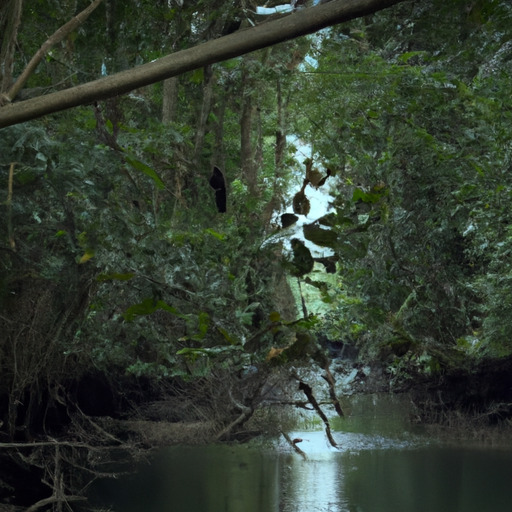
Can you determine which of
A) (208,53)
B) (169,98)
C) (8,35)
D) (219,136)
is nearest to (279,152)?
(219,136)

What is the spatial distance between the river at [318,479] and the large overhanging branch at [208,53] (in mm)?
5816

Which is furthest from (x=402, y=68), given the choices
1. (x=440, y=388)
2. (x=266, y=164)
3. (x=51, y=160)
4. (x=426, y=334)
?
(x=440, y=388)

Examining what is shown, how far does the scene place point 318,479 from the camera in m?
8.06

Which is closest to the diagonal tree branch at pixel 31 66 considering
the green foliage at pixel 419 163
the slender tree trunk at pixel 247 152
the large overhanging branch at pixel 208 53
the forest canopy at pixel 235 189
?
the forest canopy at pixel 235 189

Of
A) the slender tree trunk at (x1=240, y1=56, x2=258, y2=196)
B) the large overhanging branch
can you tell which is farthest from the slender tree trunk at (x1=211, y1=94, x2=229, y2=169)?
the large overhanging branch

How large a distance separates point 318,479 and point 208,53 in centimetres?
687

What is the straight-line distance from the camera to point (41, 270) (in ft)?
18.3

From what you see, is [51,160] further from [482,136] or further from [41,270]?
[482,136]

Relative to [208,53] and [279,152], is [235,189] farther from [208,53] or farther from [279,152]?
[208,53]

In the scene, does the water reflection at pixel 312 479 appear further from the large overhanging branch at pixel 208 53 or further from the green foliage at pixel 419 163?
the large overhanging branch at pixel 208 53

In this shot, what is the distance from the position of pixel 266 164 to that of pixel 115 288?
448 centimetres

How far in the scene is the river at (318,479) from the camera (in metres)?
7.32

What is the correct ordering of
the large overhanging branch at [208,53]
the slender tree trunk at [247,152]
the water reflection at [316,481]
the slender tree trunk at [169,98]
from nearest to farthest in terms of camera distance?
the large overhanging branch at [208,53], the slender tree trunk at [169,98], the water reflection at [316,481], the slender tree trunk at [247,152]

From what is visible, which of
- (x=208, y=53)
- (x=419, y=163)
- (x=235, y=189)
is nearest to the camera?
(x=208, y=53)
